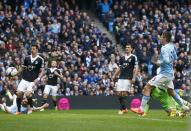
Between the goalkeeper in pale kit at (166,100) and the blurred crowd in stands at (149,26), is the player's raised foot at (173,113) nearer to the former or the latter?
the goalkeeper in pale kit at (166,100)

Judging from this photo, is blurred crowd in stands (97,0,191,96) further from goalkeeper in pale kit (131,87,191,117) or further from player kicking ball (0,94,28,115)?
goalkeeper in pale kit (131,87,191,117)

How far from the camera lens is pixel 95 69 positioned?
106 ft

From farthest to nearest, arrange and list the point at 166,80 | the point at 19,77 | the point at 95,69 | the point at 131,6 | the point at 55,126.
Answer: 1. the point at 131,6
2. the point at 95,69
3. the point at 19,77
4. the point at 166,80
5. the point at 55,126

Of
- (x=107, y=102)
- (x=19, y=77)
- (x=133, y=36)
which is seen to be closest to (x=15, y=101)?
(x=19, y=77)

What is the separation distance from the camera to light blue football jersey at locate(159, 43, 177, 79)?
61.2 ft

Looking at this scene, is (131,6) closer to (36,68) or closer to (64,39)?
(64,39)

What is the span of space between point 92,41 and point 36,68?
38.8 feet

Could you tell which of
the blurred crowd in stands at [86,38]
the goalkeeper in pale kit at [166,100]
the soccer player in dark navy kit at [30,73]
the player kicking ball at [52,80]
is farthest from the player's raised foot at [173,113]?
the blurred crowd in stands at [86,38]

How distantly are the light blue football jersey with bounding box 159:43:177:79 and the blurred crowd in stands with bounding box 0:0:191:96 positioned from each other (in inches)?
422

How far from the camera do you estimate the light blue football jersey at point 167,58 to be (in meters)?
18.7

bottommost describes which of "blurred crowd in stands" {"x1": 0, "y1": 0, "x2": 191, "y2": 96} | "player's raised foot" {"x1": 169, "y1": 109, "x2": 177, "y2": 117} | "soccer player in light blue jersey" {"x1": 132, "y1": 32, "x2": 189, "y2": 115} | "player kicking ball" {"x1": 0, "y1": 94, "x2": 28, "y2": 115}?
"player's raised foot" {"x1": 169, "y1": 109, "x2": 177, "y2": 117}

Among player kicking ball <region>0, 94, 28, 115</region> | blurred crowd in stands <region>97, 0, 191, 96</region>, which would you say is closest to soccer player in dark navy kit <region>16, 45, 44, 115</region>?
player kicking ball <region>0, 94, 28, 115</region>

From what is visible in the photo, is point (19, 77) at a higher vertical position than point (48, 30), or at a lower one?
lower

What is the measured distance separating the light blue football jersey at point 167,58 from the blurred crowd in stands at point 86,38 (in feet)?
35.2
